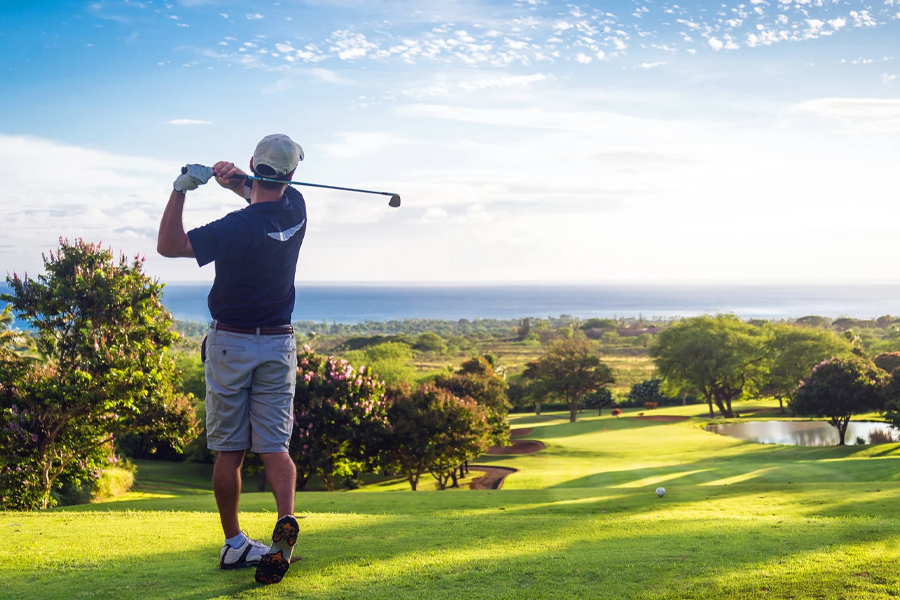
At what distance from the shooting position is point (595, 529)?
6367 millimetres

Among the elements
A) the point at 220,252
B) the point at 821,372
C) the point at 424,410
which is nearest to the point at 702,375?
the point at 821,372

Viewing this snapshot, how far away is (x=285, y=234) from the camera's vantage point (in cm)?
445

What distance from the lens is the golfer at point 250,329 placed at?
4164mm

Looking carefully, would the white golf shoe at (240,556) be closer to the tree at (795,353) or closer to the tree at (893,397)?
the tree at (893,397)

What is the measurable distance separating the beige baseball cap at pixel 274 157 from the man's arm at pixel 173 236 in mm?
626

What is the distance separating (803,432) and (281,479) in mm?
46510

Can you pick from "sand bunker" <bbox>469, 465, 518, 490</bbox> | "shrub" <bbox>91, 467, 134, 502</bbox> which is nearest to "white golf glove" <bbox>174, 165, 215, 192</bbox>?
"shrub" <bbox>91, 467, 134, 502</bbox>

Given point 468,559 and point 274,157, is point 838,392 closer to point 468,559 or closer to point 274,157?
point 468,559

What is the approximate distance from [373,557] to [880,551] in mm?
3503

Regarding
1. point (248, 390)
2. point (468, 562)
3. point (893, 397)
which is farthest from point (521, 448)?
point (248, 390)

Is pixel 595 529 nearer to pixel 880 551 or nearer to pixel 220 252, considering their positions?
pixel 880 551

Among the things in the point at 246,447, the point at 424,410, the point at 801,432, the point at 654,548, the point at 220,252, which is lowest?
the point at 801,432

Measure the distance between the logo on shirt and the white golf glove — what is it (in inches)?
20.4

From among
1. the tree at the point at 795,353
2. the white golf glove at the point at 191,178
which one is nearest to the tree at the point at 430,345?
the tree at the point at 795,353
